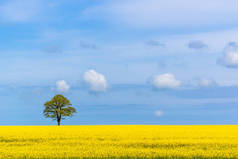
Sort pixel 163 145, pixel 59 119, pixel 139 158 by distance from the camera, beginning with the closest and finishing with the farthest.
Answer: pixel 139 158, pixel 163 145, pixel 59 119

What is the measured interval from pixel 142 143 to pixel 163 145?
1.68 metres

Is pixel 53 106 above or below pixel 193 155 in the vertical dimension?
above

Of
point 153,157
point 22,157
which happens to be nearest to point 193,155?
point 153,157

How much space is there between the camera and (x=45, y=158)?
1734 cm

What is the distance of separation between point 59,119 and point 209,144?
52536mm

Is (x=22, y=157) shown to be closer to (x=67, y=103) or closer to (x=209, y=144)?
(x=209, y=144)

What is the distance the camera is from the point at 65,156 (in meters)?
17.5

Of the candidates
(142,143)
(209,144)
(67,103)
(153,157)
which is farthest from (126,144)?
(67,103)

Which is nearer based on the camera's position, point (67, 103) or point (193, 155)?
point (193, 155)

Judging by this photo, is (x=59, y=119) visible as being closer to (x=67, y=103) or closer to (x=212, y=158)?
(x=67, y=103)

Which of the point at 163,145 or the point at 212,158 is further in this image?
the point at 163,145

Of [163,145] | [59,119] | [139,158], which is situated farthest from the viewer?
[59,119]

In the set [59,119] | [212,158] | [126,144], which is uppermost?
[59,119]

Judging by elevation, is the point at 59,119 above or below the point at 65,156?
above
